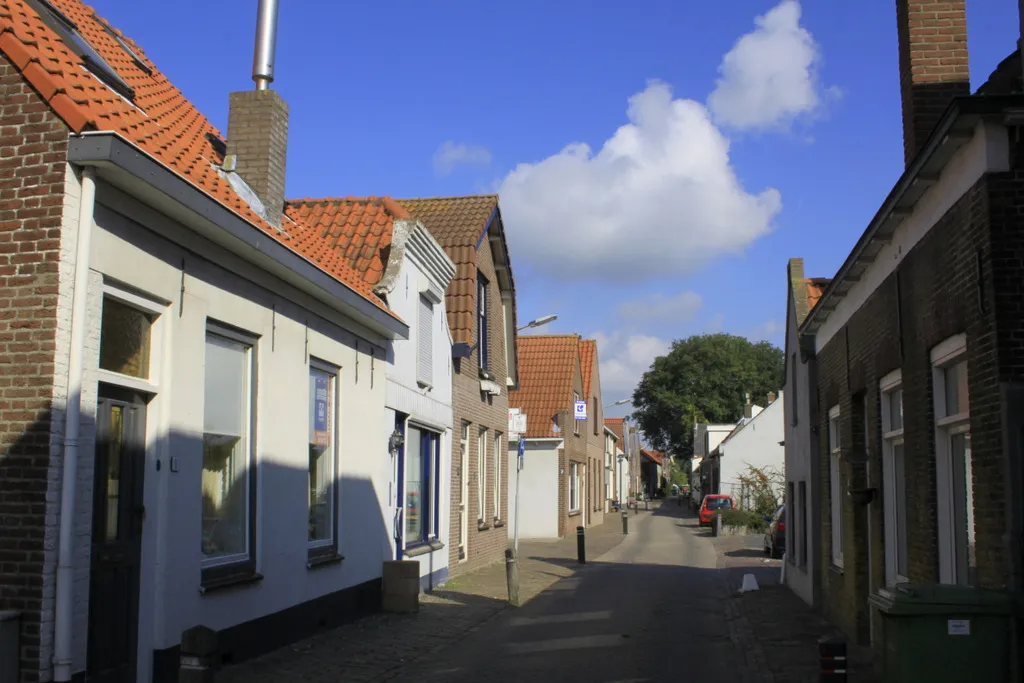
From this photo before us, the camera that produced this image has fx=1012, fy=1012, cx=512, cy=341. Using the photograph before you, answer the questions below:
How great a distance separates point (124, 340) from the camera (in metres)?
7.86

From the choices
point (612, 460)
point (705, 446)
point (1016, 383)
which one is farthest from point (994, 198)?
point (705, 446)

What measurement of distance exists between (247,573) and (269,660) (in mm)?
897

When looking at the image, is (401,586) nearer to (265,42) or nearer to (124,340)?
(124,340)

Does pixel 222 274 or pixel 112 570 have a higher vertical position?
pixel 222 274

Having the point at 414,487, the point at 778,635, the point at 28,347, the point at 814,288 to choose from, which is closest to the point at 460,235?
the point at 414,487

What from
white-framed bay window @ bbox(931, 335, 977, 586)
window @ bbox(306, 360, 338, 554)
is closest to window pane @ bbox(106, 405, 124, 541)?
window @ bbox(306, 360, 338, 554)

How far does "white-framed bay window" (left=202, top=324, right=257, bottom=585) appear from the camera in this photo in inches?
368

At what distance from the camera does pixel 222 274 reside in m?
9.42

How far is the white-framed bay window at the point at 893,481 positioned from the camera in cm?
1026

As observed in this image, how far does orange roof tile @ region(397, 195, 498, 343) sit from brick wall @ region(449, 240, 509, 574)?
1.56 feet

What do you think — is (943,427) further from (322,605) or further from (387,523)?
(387,523)

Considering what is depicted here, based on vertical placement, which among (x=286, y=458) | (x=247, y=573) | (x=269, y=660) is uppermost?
(x=286, y=458)

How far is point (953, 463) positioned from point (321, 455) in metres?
7.16

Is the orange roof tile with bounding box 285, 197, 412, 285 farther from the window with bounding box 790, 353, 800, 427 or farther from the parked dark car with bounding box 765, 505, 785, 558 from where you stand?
the parked dark car with bounding box 765, 505, 785, 558
